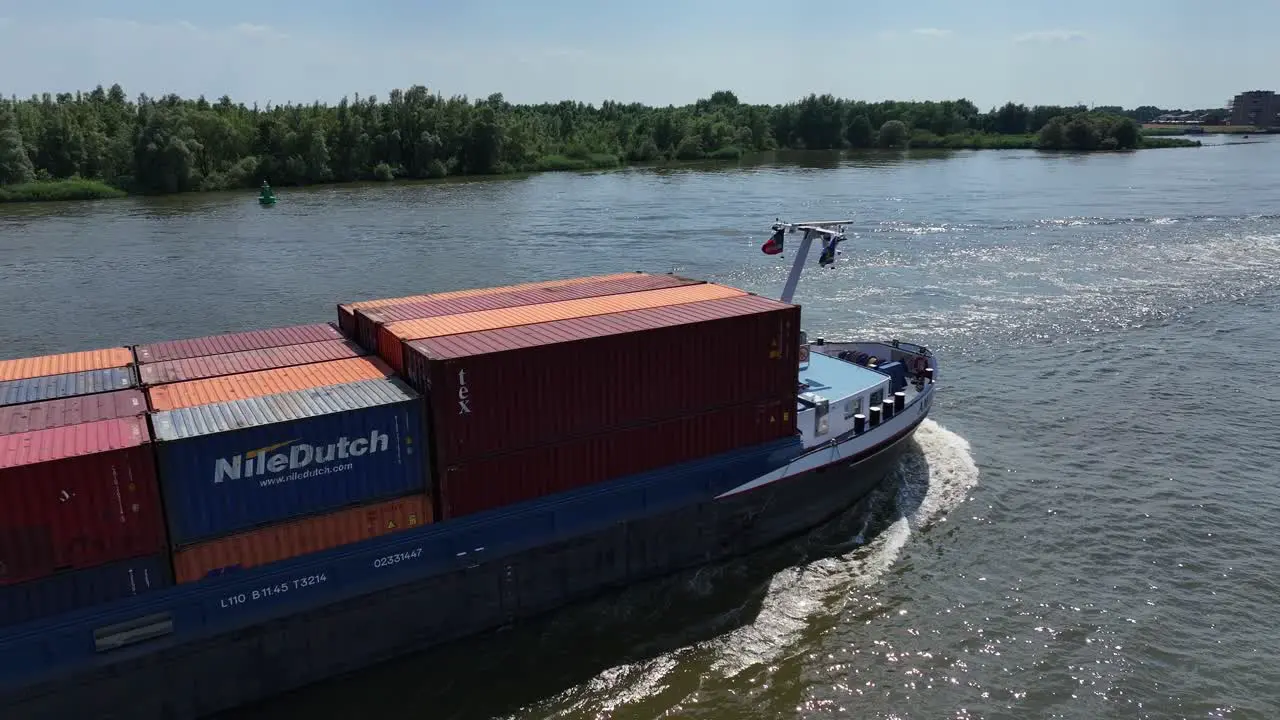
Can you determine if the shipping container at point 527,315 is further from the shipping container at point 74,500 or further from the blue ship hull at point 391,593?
the shipping container at point 74,500

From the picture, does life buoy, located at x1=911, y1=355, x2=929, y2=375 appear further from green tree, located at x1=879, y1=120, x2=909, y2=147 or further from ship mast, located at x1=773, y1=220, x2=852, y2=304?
green tree, located at x1=879, y1=120, x2=909, y2=147

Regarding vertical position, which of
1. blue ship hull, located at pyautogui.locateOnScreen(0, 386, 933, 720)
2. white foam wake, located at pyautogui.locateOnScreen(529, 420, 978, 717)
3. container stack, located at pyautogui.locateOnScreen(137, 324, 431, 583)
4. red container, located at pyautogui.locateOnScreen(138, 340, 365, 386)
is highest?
red container, located at pyautogui.locateOnScreen(138, 340, 365, 386)

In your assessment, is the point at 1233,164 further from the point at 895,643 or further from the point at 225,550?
the point at 225,550

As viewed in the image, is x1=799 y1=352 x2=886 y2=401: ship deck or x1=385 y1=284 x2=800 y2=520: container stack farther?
x1=799 y1=352 x2=886 y2=401: ship deck

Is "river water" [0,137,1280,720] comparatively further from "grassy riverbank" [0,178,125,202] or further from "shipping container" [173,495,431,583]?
"grassy riverbank" [0,178,125,202]

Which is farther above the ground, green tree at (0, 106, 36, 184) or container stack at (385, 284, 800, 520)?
green tree at (0, 106, 36, 184)

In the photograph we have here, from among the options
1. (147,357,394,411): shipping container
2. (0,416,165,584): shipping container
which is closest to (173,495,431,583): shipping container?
(0,416,165,584): shipping container

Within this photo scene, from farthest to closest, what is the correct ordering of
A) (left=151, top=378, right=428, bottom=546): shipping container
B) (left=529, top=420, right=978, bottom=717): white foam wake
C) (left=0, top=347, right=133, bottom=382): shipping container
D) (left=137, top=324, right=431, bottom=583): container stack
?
(left=0, top=347, right=133, bottom=382): shipping container < (left=529, top=420, right=978, bottom=717): white foam wake < (left=137, top=324, right=431, bottom=583): container stack < (left=151, top=378, right=428, bottom=546): shipping container

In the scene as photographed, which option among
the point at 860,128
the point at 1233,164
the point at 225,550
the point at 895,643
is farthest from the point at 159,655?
the point at 860,128

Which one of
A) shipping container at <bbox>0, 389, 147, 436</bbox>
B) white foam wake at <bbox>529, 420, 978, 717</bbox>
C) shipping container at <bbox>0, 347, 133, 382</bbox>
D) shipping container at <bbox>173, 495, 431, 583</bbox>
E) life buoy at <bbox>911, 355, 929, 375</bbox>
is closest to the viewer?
shipping container at <bbox>0, 389, 147, 436</bbox>

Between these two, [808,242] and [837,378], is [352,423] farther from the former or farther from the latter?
[808,242]
